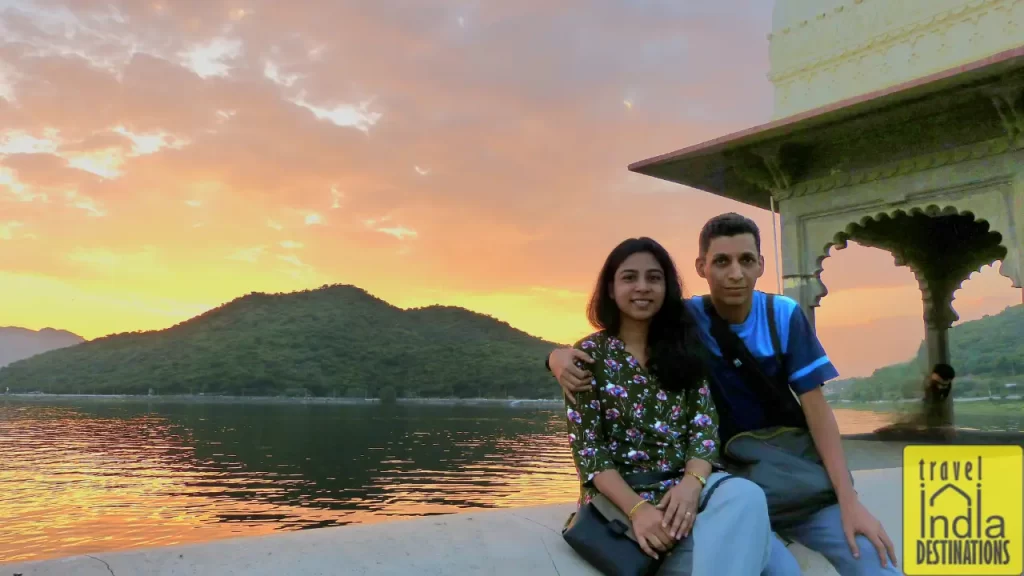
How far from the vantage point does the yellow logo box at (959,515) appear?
2.40 metres

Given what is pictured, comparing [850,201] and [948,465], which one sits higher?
[850,201]

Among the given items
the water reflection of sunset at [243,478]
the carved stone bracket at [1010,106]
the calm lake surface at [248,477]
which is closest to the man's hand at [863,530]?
the calm lake surface at [248,477]

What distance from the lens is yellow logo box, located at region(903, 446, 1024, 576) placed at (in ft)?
7.89

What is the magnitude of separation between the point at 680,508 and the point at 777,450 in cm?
47

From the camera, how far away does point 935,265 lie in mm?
9461

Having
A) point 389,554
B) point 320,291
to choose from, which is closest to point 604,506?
point 389,554

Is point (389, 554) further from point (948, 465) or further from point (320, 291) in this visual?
point (320, 291)

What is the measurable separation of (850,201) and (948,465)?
187 inches

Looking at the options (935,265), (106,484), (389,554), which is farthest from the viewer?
(106,484)

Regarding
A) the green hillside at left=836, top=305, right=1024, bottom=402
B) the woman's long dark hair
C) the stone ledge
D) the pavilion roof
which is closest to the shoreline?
the green hillside at left=836, top=305, right=1024, bottom=402

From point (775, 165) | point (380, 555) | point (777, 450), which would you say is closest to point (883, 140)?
point (775, 165)

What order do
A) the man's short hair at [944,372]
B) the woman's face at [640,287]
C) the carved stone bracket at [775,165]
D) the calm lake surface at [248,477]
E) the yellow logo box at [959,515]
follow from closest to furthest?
the woman's face at [640,287], the yellow logo box at [959,515], the carved stone bracket at [775,165], the man's short hair at [944,372], the calm lake surface at [248,477]

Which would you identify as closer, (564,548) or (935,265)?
(564,548)

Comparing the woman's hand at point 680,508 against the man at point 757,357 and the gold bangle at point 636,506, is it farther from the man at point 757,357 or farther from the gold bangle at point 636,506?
the man at point 757,357
